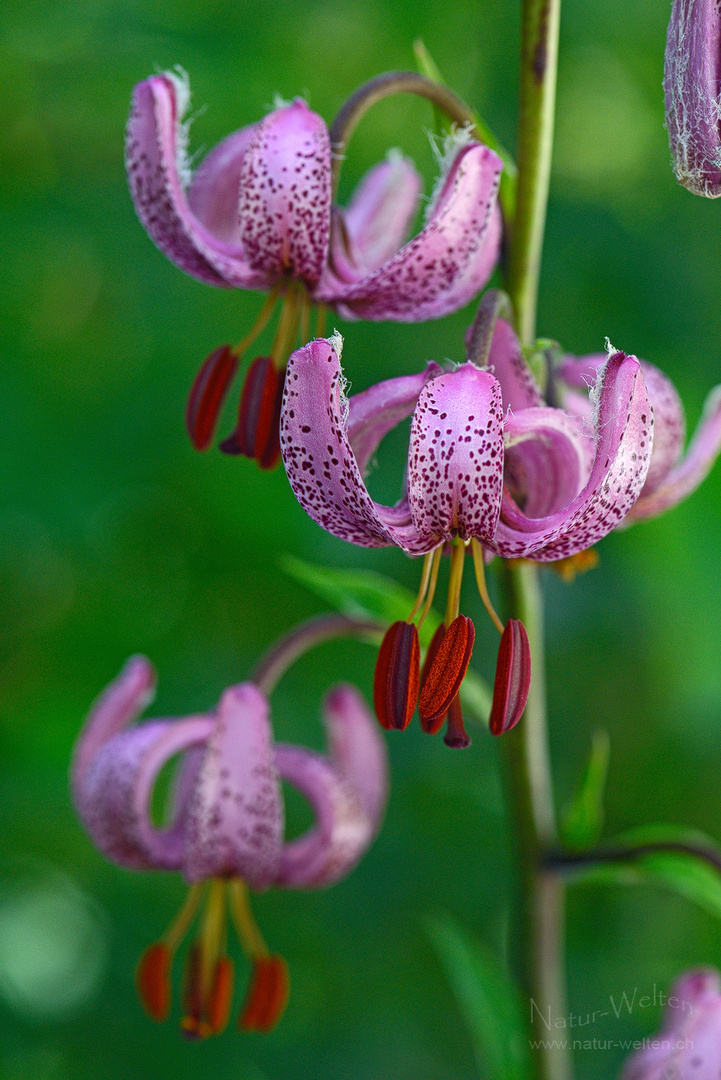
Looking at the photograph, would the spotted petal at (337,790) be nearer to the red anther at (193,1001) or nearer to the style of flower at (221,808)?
the style of flower at (221,808)

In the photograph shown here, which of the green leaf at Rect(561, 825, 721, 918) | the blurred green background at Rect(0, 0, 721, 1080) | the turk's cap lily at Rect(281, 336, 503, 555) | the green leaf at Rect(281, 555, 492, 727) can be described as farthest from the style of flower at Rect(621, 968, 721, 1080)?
the blurred green background at Rect(0, 0, 721, 1080)

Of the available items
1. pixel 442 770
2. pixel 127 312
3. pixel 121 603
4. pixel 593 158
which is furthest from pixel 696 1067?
pixel 593 158

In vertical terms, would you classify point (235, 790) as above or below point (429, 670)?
below

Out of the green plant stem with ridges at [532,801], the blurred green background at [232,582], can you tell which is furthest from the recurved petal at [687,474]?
the blurred green background at [232,582]

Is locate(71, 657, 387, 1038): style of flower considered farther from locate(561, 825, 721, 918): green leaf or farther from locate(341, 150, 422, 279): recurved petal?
locate(341, 150, 422, 279): recurved petal

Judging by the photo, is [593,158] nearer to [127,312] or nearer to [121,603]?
[127,312]

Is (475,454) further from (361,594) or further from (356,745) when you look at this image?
(356,745)

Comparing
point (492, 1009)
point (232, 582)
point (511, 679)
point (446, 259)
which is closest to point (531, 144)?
point (446, 259)
